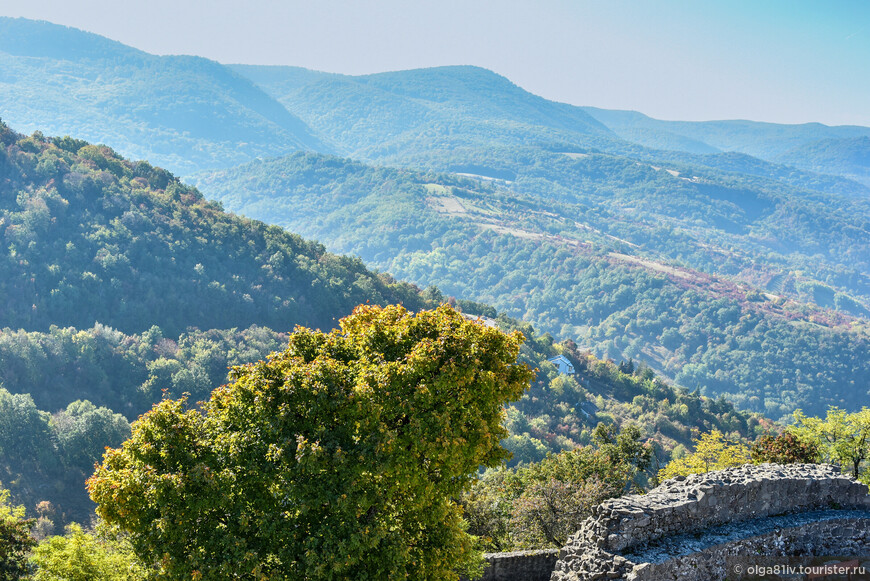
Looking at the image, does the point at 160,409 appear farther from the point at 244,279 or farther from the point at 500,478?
the point at 244,279

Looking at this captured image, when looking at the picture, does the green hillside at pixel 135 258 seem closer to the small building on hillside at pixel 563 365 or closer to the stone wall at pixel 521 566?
the small building on hillside at pixel 563 365

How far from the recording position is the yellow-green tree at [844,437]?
2606cm

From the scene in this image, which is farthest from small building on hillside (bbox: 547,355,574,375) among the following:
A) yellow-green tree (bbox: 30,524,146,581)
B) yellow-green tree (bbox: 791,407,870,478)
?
yellow-green tree (bbox: 30,524,146,581)

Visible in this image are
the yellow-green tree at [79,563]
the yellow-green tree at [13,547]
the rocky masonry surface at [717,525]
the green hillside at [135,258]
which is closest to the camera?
the rocky masonry surface at [717,525]

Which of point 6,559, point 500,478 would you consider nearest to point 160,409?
point 6,559

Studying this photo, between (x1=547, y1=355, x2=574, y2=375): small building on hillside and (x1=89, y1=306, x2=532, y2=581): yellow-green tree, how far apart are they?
A: 302 feet

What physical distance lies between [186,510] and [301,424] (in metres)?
2.85

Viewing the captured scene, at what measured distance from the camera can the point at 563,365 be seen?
10656cm

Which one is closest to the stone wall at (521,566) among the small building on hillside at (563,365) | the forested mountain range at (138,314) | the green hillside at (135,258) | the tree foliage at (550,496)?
the tree foliage at (550,496)

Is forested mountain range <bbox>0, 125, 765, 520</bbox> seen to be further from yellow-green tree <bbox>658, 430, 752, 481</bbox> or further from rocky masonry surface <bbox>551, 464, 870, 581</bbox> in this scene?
rocky masonry surface <bbox>551, 464, 870, 581</bbox>

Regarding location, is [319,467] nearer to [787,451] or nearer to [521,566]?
[521,566]

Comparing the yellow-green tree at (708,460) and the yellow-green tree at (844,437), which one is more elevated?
the yellow-green tree at (844,437)

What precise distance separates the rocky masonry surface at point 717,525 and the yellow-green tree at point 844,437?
11.5m

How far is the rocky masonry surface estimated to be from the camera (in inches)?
530
